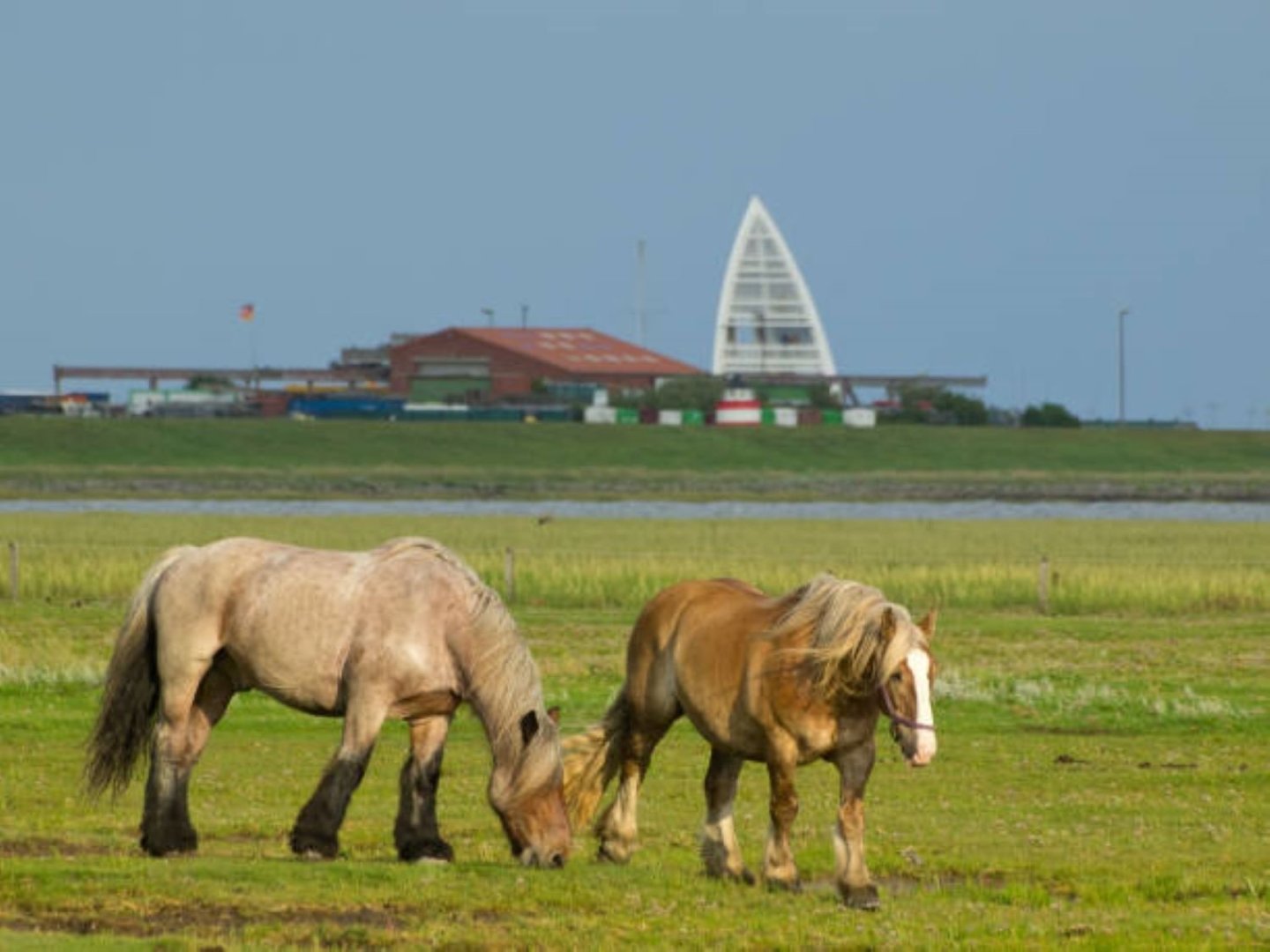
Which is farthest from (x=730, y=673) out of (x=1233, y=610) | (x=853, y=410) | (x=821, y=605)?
(x=853, y=410)

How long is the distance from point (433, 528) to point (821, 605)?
58.9m

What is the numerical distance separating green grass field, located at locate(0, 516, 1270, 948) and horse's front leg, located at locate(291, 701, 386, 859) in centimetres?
22

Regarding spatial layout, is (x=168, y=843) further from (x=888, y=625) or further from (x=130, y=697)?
(x=888, y=625)

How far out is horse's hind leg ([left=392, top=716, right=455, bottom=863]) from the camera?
15.8m

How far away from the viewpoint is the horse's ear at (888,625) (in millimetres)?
14148

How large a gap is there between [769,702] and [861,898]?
126 cm

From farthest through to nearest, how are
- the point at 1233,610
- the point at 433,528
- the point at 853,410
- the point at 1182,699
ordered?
the point at 853,410 < the point at 433,528 < the point at 1233,610 < the point at 1182,699

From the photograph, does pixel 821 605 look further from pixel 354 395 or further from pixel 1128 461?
pixel 354 395

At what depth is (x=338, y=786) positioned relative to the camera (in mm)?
15562

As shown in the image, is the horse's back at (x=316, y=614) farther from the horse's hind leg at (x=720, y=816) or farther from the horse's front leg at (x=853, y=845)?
the horse's front leg at (x=853, y=845)

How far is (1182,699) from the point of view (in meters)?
29.2

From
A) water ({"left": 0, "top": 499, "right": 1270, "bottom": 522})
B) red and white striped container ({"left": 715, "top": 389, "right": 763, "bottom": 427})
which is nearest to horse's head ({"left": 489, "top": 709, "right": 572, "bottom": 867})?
water ({"left": 0, "top": 499, "right": 1270, "bottom": 522})

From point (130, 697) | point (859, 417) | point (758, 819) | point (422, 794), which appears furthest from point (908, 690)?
point (859, 417)

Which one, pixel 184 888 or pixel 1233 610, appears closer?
pixel 184 888
